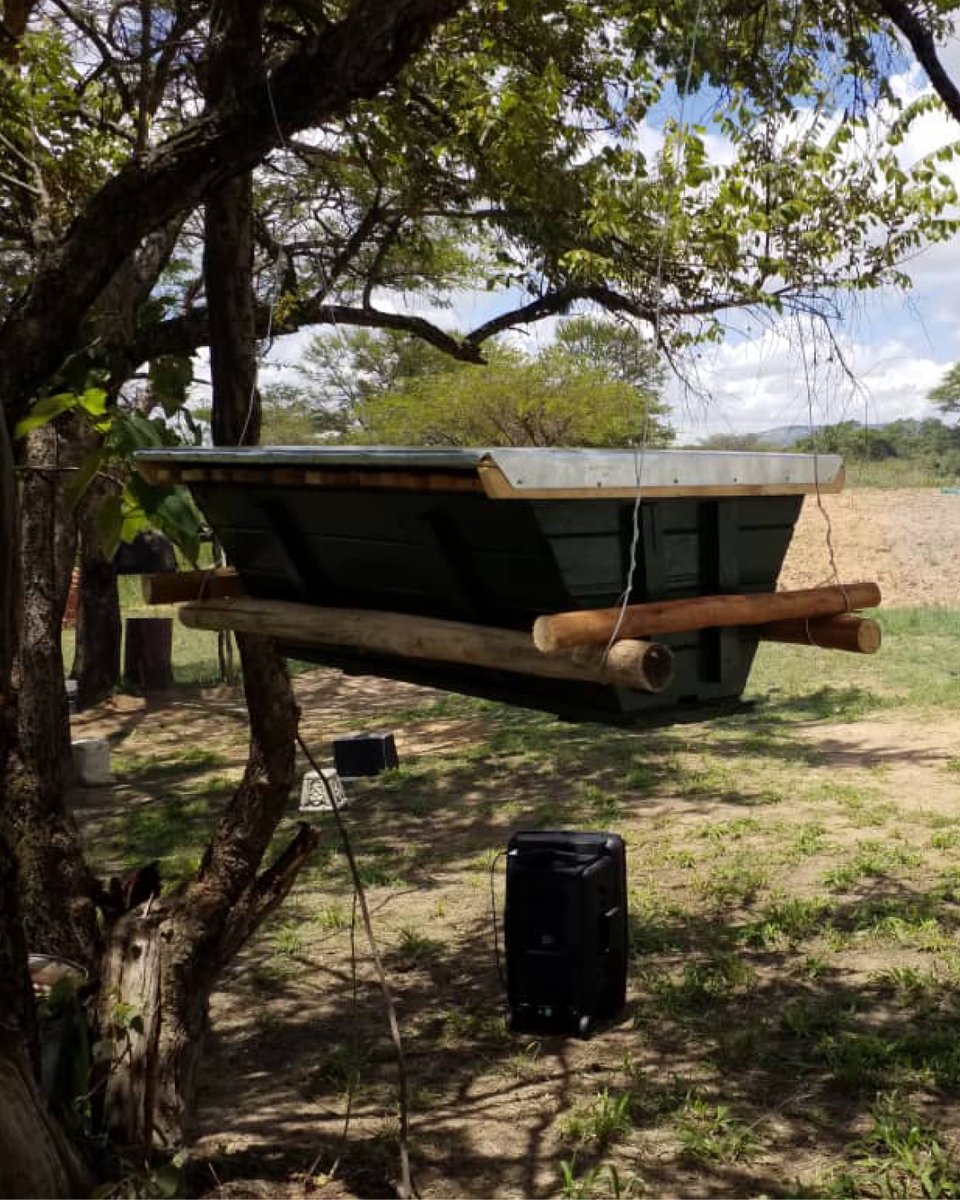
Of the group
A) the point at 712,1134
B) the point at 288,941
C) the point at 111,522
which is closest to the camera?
the point at 111,522

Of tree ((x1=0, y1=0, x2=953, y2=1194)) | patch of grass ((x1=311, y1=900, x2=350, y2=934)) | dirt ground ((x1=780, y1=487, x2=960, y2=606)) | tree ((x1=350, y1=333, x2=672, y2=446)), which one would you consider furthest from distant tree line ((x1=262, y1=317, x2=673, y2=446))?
patch of grass ((x1=311, y1=900, x2=350, y2=934))

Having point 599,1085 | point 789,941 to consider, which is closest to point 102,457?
point 599,1085

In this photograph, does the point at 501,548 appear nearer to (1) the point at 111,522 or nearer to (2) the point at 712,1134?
(1) the point at 111,522

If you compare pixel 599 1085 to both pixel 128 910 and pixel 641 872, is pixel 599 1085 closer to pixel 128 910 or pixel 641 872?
pixel 128 910

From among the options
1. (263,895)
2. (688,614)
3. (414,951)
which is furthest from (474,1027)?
(688,614)

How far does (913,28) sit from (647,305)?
11.9ft

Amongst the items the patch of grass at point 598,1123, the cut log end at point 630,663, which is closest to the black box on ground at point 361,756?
the patch of grass at point 598,1123

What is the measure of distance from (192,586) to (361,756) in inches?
234

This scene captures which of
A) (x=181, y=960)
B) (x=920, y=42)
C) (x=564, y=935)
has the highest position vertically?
(x=920, y=42)

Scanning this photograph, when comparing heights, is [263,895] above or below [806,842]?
above

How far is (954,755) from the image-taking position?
875cm

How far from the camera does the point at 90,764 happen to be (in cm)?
927

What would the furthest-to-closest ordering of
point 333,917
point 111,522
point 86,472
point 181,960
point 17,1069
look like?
point 333,917 < point 181,960 < point 111,522 < point 86,472 < point 17,1069

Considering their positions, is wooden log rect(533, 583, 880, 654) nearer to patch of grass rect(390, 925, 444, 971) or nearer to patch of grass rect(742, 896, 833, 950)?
patch of grass rect(742, 896, 833, 950)
